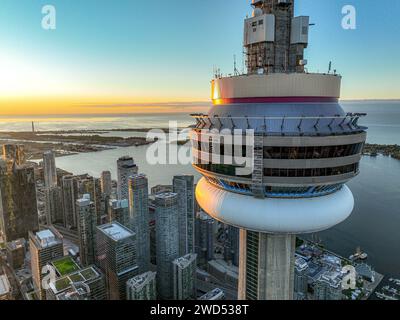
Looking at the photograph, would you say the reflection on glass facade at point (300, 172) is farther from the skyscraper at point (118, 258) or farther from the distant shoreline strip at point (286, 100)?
the skyscraper at point (118, 258)

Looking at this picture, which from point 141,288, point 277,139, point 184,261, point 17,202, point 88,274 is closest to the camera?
point 277,139

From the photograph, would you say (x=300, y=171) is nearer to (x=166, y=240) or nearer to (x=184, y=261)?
(x=184, y=261)

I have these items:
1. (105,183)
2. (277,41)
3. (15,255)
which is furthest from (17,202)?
(277,41)

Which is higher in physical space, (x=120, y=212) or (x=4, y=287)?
(x=120, y=212)
